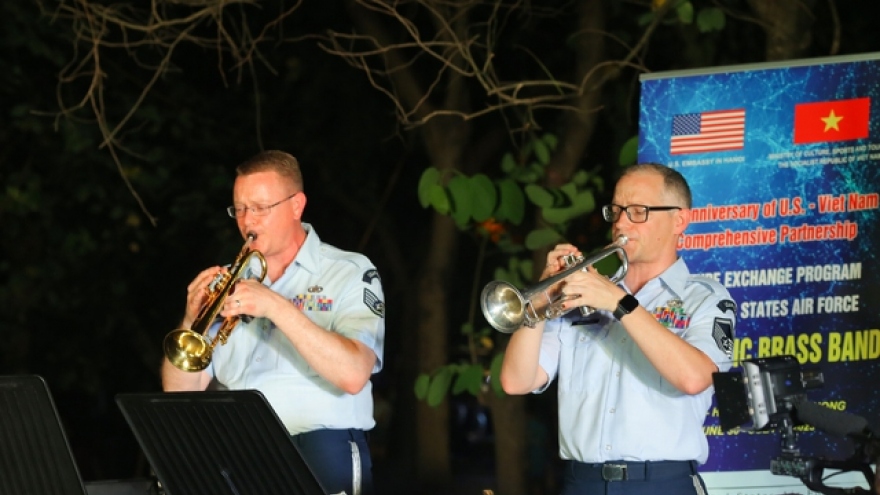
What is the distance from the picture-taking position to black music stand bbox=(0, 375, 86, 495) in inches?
132

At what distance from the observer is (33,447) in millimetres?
3404

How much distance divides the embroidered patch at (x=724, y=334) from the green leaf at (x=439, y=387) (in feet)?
8.85

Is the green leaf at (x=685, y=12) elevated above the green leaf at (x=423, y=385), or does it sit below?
above

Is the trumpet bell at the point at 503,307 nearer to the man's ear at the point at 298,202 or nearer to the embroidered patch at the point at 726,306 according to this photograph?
the embroidered patch at the point at 726,306

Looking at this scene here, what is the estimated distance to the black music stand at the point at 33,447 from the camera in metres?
3.36

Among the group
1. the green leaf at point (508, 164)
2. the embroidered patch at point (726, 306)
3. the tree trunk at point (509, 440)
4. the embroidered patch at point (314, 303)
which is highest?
the green leaf at point (508, 164)

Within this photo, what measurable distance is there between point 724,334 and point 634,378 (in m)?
0.30

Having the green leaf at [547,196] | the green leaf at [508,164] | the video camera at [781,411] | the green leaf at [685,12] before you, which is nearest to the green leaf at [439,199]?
the green leaf at [547,196]

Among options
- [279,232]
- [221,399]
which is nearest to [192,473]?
[221,399]

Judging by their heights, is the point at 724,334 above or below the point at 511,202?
below

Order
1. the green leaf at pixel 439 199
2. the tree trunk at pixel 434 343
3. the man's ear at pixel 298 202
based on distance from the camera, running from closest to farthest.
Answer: the man's ear at pixel 298 202 < the green leaf at pixel 439 199 < the tree trunk at pixel 434 343


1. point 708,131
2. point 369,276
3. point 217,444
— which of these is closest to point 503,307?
point 369,276

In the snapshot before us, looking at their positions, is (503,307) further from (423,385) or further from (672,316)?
(423,385)

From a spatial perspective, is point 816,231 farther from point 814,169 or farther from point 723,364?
point 723,364
